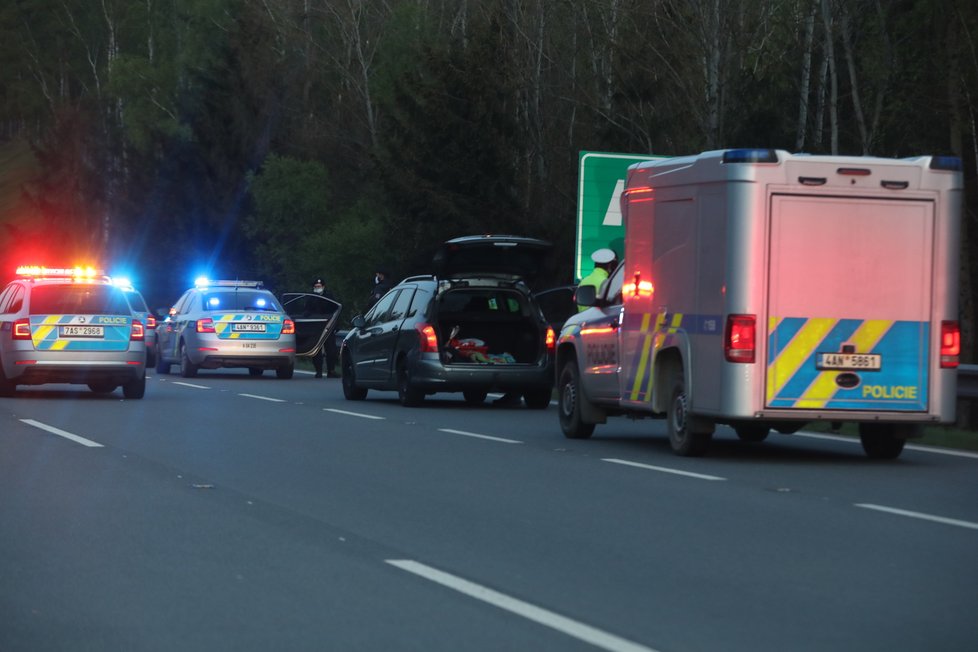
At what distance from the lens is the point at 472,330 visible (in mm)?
22625

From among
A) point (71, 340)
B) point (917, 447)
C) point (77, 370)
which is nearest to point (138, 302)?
point (71, 340)

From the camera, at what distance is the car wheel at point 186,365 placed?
30902 mm

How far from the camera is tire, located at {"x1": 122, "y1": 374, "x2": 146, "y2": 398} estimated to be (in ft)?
77.0

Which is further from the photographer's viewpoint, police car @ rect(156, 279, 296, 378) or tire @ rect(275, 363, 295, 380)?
tire @ rect(275, 363, 295, 380)

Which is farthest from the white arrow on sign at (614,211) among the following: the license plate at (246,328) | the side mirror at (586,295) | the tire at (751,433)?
the side mirror at (586,295)

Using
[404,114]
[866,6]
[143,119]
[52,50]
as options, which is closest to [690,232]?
[866,6]

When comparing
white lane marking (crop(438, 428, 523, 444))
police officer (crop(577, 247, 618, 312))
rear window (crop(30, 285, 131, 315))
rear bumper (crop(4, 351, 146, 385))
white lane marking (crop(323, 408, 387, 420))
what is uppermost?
police officer (crop(577, 247, 618, 312))

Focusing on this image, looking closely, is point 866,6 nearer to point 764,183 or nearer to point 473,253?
point 473,253

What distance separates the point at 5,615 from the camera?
7.35 metres

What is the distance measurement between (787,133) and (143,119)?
4616 centimetres

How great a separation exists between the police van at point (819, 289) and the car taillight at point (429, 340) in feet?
23.7

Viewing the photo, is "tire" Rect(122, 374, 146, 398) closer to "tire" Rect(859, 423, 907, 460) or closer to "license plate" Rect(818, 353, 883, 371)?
"tire" Rect(859, 423, 907, 460)

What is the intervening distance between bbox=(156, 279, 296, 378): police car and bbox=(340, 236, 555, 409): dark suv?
760 centimetres

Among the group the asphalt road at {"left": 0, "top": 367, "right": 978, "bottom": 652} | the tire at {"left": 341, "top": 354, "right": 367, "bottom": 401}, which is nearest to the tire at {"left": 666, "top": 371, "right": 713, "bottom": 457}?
the asphalt road at {"left": 0, "top": 367, "right": 978, "bottom": 652}
